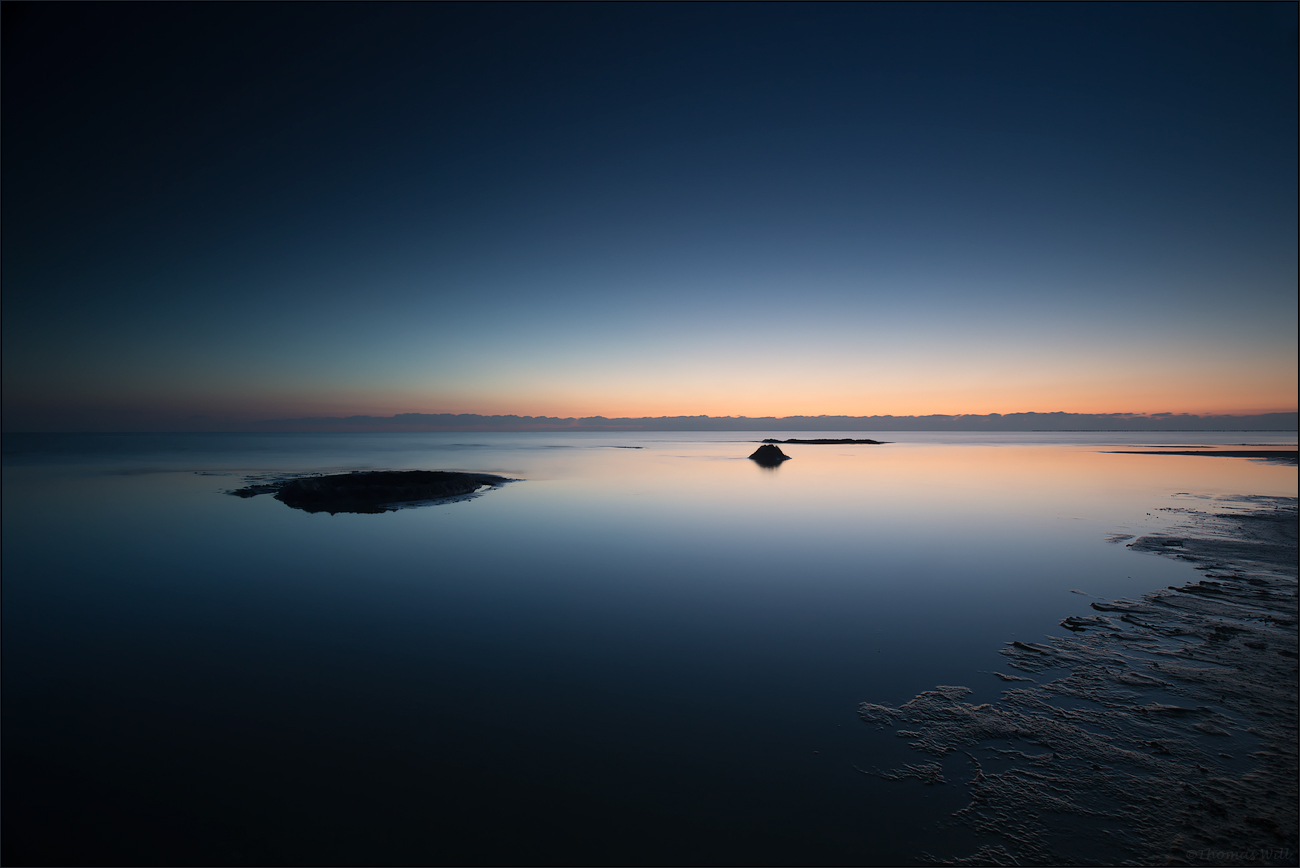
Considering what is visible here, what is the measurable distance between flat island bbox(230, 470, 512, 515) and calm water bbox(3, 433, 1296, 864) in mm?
4495

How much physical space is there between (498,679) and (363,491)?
67.3 feet

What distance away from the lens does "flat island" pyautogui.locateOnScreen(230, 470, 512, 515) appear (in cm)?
2323

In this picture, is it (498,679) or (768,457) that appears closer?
(498,679)

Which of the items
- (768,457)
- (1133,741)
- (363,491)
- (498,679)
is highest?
(363,491)

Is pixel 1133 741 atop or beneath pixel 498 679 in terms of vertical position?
atop

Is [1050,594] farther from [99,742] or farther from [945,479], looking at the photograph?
[945,479]

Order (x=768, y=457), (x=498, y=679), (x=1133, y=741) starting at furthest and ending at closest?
1. (x=768, y=457)
2. (x=498, y=679)
3. (x=1133, y=741)

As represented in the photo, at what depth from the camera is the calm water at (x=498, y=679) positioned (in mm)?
4754

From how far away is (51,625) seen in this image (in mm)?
9828

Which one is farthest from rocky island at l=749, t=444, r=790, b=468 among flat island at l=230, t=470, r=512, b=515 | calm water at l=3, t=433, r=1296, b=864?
calm water at l=3, t=433, r=1296, b=864

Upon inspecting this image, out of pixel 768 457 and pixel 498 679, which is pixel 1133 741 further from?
pixel 768 457

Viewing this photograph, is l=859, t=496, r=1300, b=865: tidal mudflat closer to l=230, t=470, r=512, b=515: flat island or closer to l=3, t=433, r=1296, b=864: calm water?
l=3, t=433, r=1296, b=864: calm water

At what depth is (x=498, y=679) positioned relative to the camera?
303 inches

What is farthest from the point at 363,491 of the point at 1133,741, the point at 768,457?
the point at 768,457
